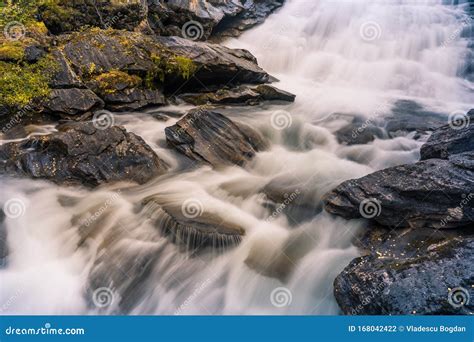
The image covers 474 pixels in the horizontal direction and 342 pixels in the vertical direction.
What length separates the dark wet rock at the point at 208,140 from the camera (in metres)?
8.22

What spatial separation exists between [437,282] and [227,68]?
353 inches

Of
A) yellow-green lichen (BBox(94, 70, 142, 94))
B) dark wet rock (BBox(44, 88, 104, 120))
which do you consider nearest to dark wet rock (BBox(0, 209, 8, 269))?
dark wet rock (BBox(44, 88, 104, 120))

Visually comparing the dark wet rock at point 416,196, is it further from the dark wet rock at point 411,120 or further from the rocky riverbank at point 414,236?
the dark wet rock at point 411,120

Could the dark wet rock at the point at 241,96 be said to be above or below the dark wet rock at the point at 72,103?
below

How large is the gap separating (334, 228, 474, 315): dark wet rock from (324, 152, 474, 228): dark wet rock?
14.6 inches

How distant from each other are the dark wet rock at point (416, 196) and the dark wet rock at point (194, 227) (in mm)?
1865

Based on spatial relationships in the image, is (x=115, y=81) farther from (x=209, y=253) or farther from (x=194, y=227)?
(x=209, y=253)

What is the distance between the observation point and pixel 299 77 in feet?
51.5

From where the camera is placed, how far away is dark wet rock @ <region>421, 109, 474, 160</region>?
711cm

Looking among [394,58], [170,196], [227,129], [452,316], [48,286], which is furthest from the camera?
[394,58]

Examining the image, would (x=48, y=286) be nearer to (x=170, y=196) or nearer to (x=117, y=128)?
(x=170, y=196)

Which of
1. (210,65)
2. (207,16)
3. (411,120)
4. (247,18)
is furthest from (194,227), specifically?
(247,18)

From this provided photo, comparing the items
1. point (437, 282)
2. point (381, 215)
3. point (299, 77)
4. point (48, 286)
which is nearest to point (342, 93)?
point (299, 77)

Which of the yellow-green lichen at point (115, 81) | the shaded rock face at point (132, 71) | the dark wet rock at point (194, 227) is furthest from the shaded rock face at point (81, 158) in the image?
the yellow-green lichen at point (115, 81)
